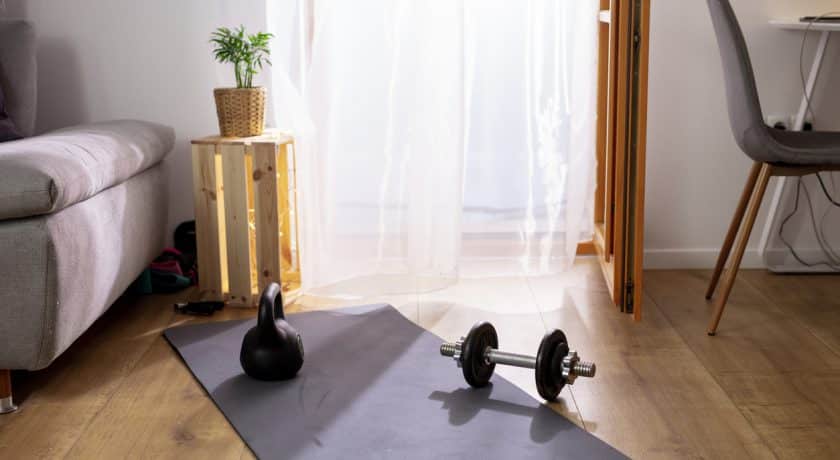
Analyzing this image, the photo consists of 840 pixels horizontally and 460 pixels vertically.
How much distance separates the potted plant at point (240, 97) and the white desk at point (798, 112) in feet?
5.17

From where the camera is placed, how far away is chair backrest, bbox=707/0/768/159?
2.22 m

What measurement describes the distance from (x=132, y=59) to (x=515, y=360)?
169 centimetres

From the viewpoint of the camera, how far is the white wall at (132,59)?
9.53 feet

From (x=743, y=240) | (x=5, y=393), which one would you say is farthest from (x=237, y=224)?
(x=743, y=240)

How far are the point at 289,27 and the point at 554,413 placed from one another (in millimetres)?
1449

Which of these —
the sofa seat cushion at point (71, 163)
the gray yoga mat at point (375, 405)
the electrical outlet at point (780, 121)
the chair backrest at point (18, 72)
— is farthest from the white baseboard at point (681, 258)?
the chair backrest at point (18, 72)

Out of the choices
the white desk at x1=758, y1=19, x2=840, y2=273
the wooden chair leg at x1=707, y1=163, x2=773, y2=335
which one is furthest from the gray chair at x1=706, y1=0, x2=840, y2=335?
the white desk at x1=758, y1=19, x2=840, y2=273

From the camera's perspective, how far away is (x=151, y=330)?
8.12ft

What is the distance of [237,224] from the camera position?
2605 mm

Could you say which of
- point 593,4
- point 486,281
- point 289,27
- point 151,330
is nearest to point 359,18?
point 289,27

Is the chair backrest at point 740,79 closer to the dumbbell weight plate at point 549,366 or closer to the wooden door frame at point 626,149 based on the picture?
the wooden door frame at point 626,149

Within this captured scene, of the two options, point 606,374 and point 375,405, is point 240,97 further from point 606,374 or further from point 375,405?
point 606,374

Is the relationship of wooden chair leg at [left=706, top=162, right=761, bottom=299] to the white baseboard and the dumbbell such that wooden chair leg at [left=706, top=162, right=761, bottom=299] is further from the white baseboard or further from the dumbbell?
the dumbbell

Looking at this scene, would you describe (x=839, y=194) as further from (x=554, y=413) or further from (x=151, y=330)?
(x=151, y=330)
